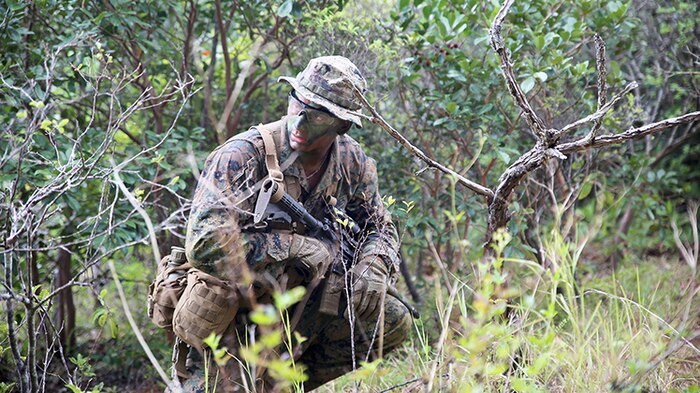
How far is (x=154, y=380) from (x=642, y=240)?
463 cm

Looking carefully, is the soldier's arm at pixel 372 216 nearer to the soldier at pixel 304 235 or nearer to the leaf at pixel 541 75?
the soldier at pixel 304 235

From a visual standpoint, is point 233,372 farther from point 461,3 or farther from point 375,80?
point 461,3

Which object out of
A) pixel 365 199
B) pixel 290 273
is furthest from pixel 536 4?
pixel 290 273

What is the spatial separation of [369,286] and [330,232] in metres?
0.31

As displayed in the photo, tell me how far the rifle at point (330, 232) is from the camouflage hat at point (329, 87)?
0.44 meters

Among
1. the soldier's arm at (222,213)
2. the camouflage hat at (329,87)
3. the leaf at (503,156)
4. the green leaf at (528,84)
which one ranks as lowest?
the leaf at (503,156)

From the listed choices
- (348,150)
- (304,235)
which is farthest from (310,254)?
(348,150)

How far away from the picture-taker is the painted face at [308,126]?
3.63 m

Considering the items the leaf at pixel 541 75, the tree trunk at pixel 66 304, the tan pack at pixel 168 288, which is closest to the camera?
the tan pack at pixel 168 288

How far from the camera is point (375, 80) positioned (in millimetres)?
5191

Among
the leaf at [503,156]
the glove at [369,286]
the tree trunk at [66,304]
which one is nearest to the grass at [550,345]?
the glove at [369,286]

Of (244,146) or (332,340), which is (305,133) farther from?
(332,340)

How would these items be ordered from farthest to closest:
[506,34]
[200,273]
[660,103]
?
[660,103]
[506,34]
[200,273]

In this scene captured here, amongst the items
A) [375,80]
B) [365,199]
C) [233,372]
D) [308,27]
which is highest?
[308,27]
